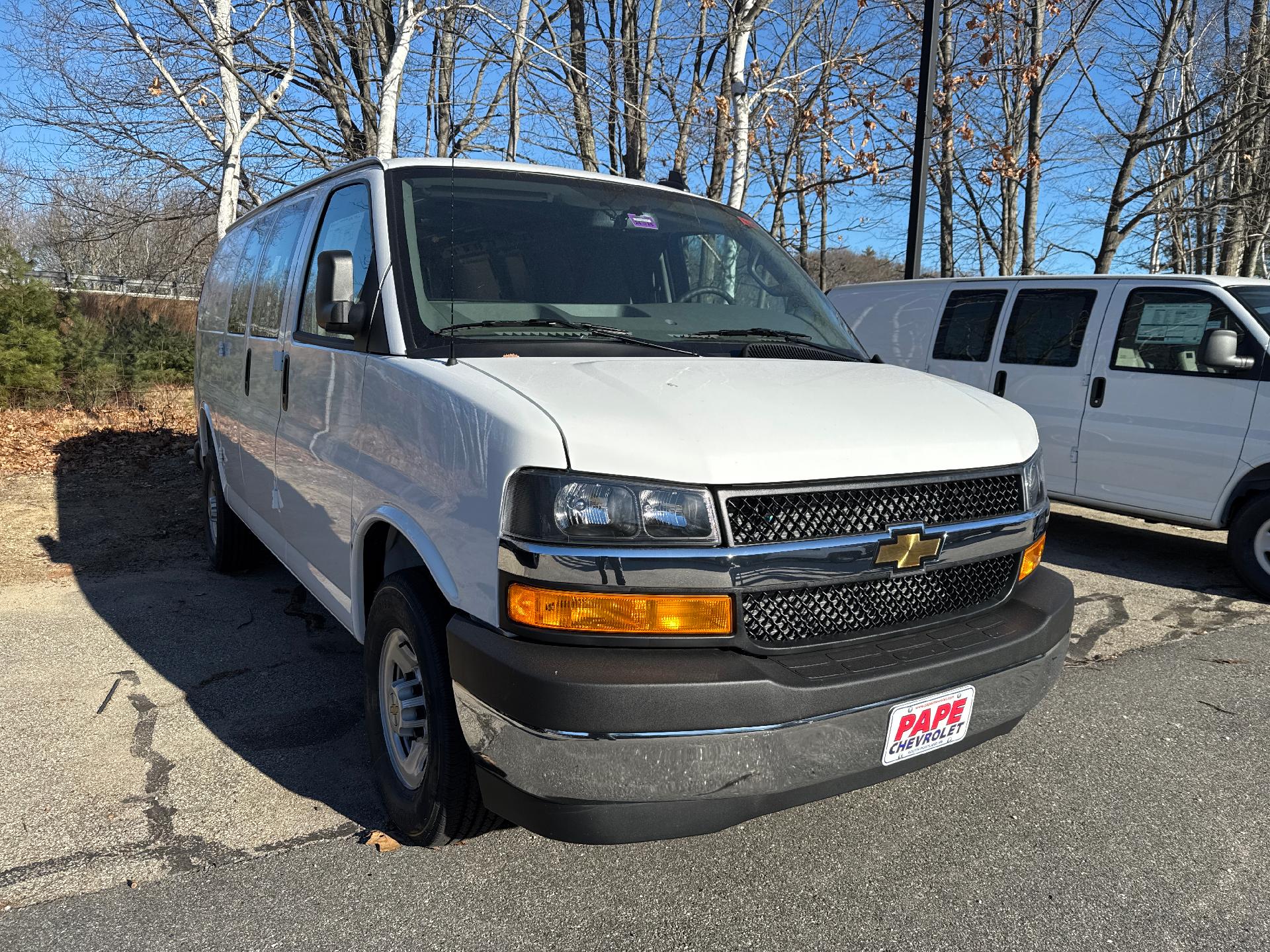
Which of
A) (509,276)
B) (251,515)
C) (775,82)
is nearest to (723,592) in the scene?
(509,276)

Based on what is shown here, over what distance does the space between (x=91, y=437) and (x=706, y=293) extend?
986 centimetres

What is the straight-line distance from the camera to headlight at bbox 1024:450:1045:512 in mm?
2861

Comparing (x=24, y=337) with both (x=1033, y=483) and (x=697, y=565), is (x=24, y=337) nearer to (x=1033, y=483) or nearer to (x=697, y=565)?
(x=697, y=565)

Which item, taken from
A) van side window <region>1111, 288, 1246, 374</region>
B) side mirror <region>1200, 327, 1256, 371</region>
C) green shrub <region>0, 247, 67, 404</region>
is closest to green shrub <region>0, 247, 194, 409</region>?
green shrub <region>0, 247, 67, 404</region>

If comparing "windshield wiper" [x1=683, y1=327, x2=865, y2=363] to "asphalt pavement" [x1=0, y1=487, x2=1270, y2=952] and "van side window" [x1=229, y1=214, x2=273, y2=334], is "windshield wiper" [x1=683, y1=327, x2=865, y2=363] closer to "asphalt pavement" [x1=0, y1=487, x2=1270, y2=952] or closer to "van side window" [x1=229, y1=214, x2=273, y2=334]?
"asphalt pavement" [x1=0, y1=487, x2=1270, y2=952]

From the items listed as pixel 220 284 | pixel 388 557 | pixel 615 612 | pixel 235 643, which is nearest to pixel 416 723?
pixel 388 557

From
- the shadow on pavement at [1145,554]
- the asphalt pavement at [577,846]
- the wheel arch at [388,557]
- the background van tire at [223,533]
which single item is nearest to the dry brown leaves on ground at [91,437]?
the background van tire at [223,533]

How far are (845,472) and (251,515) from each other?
11.4 ft

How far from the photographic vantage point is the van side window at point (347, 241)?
3.28m

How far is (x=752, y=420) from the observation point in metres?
2.44

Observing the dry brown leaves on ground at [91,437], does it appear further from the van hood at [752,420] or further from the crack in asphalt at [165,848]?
the van hood at [752,420]

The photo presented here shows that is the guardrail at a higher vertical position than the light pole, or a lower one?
lower

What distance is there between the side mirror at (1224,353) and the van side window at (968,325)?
5.97 feet

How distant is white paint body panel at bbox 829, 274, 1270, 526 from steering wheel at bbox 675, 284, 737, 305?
4270 mm
